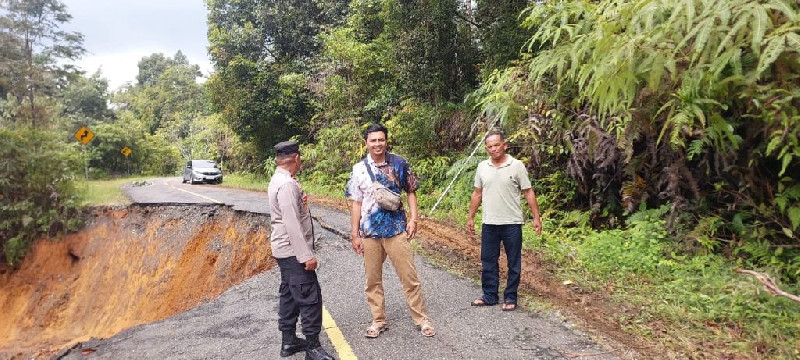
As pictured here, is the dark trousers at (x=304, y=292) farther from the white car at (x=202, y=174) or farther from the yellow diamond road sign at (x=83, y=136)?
the white car at (x=202, y=174)

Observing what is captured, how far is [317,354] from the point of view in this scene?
12.3ft

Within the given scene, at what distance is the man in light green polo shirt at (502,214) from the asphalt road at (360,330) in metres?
0.24

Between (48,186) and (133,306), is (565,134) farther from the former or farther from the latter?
(48,186)

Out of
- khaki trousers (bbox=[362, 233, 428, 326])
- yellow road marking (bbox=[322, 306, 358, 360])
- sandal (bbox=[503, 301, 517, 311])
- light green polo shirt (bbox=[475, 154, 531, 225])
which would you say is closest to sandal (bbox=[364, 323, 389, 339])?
khaki trousers (bbox=[362, 233, 428, 326])

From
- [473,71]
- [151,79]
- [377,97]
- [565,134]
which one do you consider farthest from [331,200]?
[151,79]

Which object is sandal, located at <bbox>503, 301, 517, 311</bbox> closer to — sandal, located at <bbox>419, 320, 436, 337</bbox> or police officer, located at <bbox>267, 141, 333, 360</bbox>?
sandal, located at <bbox>419, 320, 436, 337</bbox>

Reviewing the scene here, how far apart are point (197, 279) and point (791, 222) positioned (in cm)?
1038

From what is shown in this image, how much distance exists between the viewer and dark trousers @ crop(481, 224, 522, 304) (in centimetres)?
461

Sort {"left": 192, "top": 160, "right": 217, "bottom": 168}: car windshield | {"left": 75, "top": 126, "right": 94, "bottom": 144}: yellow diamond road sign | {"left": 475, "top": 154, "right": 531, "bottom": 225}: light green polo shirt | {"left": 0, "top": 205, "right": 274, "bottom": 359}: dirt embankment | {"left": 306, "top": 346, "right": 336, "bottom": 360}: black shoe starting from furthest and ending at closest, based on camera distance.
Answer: {"left": 192, "top": 160, "right": 217, "bottom": 168}: car windshield → {"left": 75, "top": 126, "right": 94, "bottom": 144}: yellow diamond road sign → {"left": 0, "top": 205, "right": 274, "bottom": 359}: dirt embankment → {"left": 475, "top": 154, "right": 531, "bottom": 225}: light green polo shirt → {"left": 306, "top": 346, "right": 336, "bottom": 360}: black shoe

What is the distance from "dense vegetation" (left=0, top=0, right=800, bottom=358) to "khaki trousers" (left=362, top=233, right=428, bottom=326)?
1879 millimetres

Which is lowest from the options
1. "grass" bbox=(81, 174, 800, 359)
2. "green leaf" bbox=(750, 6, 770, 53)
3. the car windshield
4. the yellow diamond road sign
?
"grass" bbox=(81, 174, 800, 359)

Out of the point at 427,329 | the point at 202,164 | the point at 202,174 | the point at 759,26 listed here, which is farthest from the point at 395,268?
the point at 202,164

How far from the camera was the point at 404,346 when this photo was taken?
12.8ft

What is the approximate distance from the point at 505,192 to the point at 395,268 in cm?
135
